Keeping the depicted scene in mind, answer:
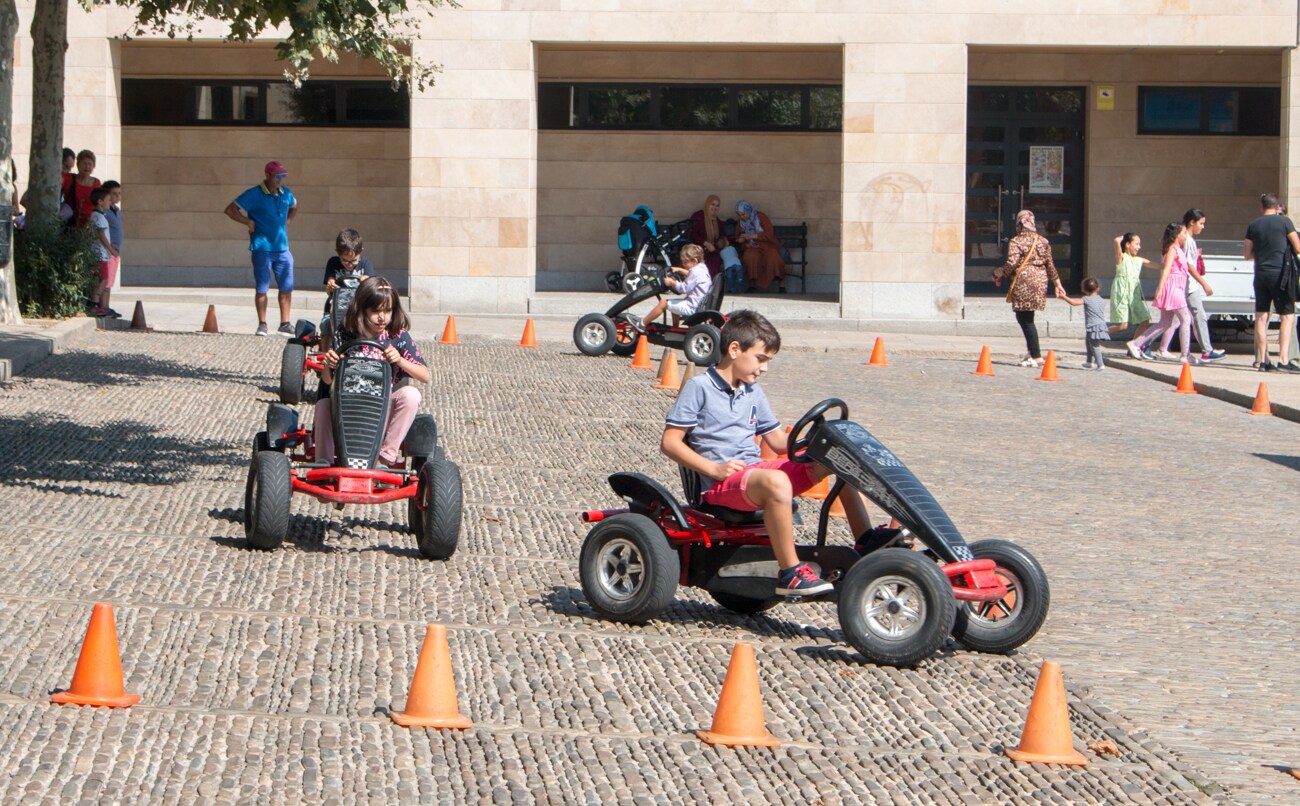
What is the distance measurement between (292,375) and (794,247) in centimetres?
1481

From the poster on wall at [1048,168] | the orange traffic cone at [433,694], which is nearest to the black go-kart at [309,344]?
the orange traffic cone at [433,694]

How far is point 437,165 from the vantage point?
23.6m

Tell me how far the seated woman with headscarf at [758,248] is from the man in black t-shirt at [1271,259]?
8.87 metres

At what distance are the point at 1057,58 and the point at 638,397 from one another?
564 inches

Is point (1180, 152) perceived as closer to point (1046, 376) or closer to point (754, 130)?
point (754, 130)

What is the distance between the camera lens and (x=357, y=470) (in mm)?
8211

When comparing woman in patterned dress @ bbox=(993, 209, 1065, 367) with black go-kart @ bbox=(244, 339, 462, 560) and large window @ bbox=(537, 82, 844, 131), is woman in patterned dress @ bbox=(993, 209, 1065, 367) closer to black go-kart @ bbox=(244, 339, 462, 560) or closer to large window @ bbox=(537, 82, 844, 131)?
large window @ bbox=(537, 82, 844, 131)

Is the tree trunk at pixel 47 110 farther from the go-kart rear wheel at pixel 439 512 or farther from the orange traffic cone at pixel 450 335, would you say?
the go-kart rear wheel at pixel 439 512

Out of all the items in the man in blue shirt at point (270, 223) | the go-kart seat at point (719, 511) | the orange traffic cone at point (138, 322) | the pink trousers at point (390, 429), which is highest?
the man in blue shirt at point (270, 223)

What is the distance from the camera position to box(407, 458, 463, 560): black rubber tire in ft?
25.8

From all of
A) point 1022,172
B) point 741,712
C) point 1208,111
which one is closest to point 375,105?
point 1022,172

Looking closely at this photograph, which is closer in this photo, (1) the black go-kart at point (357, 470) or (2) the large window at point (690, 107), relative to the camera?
(1) the black go-kart at point (357, 470)

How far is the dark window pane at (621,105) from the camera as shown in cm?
2644

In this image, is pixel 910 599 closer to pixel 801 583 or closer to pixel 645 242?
pixel 801 583
